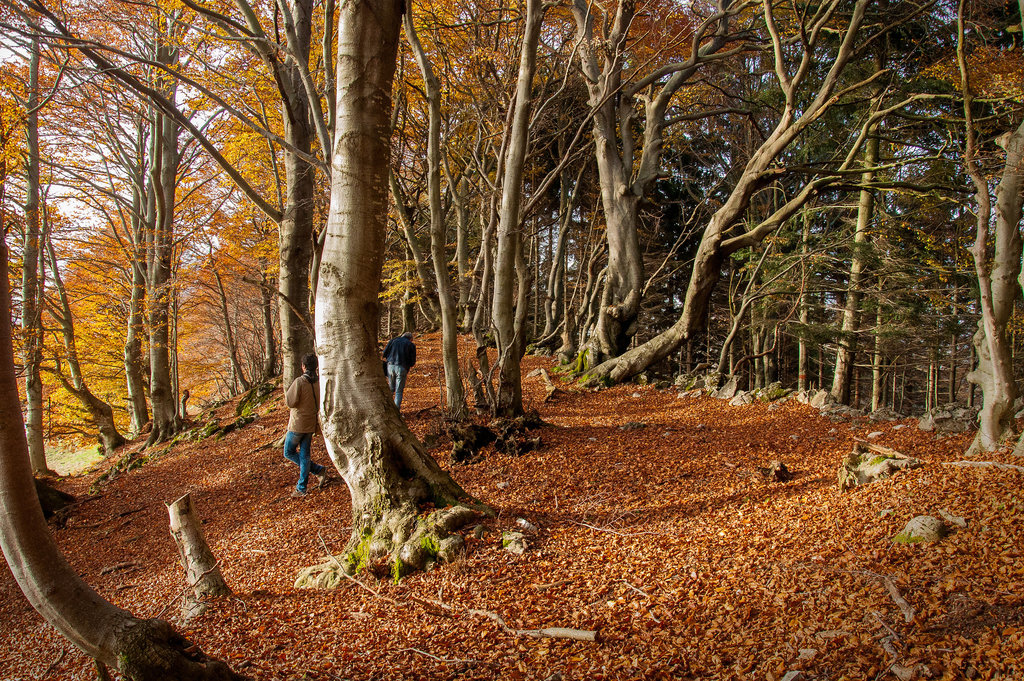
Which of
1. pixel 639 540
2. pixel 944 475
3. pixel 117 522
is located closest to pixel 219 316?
pixel 117 522

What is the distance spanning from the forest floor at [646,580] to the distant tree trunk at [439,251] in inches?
45.2

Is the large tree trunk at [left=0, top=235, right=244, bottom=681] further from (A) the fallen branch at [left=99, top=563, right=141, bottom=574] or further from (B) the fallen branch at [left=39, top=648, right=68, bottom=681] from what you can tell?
(A) the fallen branch at [left=99, top=563, right=141, bottom=574]

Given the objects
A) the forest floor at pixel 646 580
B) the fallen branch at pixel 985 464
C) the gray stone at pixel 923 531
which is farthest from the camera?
the fallen branch at pixel 985 464

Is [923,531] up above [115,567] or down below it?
above

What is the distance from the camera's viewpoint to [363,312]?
430 centimetres

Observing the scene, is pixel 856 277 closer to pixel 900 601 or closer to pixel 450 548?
pixel 900 601

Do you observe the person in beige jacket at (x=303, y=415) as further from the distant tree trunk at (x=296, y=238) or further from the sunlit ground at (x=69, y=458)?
the sunlit ground at (x=69, y=458)

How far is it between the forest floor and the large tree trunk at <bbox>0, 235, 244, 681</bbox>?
87 centimetres

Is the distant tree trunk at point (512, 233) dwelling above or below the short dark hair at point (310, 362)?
above

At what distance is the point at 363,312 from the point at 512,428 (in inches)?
133

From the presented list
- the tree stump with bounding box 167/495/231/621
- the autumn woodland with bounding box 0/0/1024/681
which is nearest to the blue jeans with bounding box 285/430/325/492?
the autumn woodland with bounding box 0/0/1024/681

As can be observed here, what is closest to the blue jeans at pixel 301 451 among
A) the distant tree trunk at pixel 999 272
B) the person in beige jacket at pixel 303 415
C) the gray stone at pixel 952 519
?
the person in beige jacket at pixel 303 415

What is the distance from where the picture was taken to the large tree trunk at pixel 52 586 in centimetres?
230

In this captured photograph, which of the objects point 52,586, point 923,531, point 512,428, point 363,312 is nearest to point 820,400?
point 512,428
